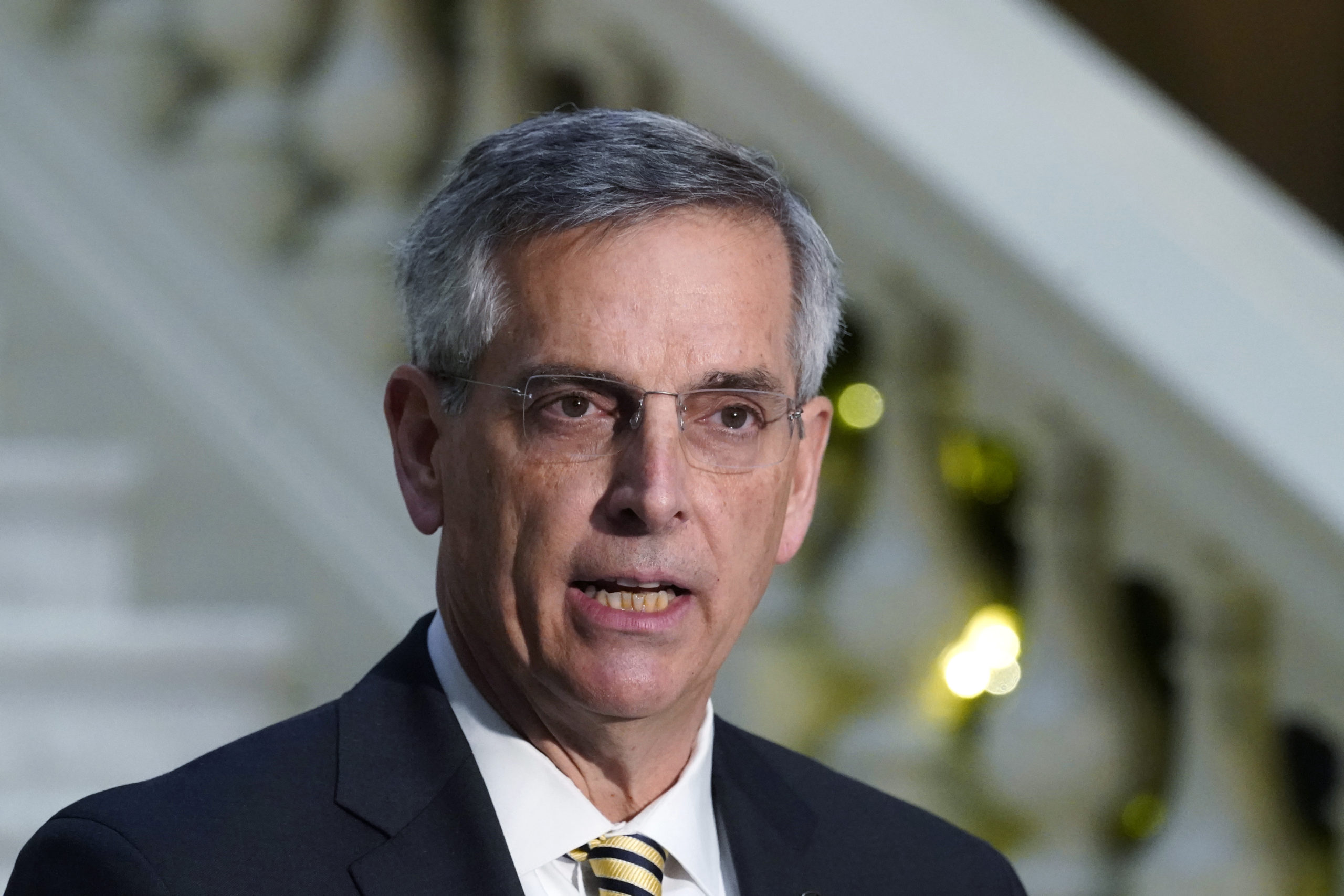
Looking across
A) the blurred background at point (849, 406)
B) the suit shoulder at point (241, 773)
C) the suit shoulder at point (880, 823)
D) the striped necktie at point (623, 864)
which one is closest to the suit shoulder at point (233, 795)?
the suit shoulder at point (241, 773)

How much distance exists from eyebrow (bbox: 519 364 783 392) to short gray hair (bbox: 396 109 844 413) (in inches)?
2.7

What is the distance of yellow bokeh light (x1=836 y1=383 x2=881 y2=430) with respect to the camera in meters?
2.18

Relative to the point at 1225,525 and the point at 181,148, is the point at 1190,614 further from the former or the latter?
the point at 181,148

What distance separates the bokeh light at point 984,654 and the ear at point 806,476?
0.32 metres

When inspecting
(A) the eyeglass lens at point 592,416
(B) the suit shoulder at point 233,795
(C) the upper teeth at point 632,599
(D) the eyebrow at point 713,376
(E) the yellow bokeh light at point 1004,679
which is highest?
(D) the eyebrow at point 713,376

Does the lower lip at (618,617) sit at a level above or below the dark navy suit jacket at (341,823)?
above

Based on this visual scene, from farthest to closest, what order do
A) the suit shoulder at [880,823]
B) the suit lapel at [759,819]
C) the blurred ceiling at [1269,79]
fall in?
the blurred ceiling at [1269,79], the suit shoulder at [880,823], the suit lapel at [759,819]

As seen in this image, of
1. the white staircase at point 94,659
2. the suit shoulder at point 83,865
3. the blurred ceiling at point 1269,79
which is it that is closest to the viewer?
the suit shoulder at point 83,865

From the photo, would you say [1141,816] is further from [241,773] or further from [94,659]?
[94,659]

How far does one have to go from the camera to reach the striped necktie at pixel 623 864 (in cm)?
169

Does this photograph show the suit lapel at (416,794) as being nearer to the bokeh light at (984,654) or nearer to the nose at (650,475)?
the nose at (650,475)

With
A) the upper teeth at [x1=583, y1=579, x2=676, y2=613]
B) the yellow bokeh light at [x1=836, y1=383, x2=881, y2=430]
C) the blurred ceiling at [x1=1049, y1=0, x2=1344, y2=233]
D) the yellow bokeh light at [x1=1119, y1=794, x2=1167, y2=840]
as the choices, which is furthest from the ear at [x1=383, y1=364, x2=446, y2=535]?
the blurred ceiling at [x1=1049, y1=0, x2=1344, y2=233]

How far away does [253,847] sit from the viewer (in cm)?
162

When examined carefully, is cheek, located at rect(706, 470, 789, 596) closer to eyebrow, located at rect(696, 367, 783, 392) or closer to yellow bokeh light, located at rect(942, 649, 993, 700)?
eyebrow, located at rect(696, 367, 783, 392)
